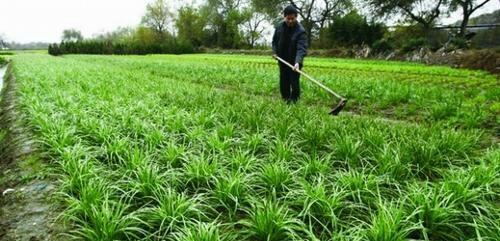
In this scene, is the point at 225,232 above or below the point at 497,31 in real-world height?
below

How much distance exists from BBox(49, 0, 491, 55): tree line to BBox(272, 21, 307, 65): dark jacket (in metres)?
22.0

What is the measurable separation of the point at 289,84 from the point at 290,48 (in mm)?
747

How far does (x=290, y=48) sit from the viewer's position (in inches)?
→ 339

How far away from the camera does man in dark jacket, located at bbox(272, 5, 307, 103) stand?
8.16m

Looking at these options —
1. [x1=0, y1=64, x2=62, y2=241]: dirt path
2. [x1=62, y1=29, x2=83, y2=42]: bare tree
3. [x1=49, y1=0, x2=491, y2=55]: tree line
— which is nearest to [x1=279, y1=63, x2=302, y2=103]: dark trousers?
[x1=0, y1=64, x2=62, y2=241]: dirt path

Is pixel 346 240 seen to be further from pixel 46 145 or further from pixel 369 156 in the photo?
pixel 46 145

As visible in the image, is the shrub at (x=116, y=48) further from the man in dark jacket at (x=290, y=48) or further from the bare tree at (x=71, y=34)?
the bare tree at (x=71, y=34)

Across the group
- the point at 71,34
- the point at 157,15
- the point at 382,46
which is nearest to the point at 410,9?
the point at 382,46

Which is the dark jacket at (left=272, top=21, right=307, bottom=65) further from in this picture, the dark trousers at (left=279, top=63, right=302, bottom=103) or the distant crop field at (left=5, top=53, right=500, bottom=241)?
the distant crop field at (left=5, top=53, right=500, bottom=241)

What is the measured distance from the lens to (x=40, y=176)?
4160mm

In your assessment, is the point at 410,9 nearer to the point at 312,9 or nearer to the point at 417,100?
the point at 312,9

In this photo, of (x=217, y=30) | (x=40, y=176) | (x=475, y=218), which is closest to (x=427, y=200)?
(x=475, y=218)

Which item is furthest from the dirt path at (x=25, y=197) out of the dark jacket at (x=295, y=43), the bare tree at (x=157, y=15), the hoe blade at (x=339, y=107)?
the bare tree at (x=157, y=15)

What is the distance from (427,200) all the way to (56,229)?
2.66 meters
